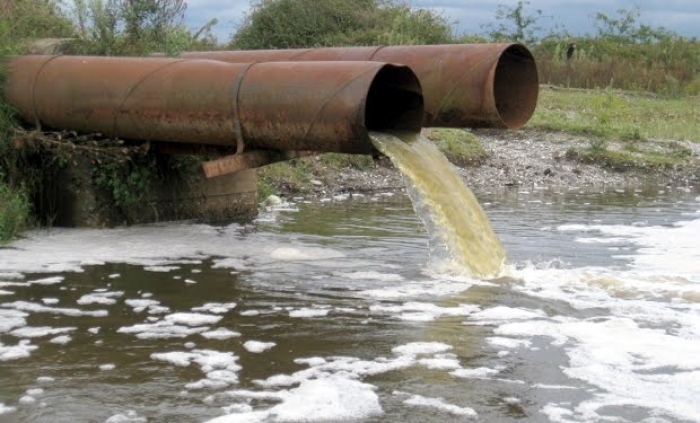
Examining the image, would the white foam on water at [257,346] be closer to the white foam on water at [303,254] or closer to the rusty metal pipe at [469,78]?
the white foam on water at [303,254]

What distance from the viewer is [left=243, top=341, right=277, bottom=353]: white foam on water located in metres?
5.33

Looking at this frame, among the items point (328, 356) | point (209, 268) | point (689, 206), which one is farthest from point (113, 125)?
point (689, 206)

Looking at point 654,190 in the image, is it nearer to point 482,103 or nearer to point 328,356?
point 482,103

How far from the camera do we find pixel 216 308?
633 centimetres

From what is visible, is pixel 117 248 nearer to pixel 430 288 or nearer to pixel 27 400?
pixel 430 288

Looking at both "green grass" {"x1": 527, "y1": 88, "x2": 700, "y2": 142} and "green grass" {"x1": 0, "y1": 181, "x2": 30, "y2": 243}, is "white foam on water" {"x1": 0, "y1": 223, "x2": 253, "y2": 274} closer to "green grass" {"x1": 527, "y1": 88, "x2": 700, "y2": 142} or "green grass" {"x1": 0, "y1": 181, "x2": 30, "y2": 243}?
"green grass" {"x1": 0, "y1": 181, "x2": 30, "y2": 243}

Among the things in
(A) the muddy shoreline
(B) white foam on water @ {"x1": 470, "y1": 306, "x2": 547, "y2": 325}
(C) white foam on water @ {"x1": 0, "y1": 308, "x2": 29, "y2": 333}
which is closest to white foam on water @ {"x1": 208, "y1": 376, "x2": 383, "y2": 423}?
(B) white foam on water @ {"x1": 470, "y1": 306, "x2": 547, "y2": 325}

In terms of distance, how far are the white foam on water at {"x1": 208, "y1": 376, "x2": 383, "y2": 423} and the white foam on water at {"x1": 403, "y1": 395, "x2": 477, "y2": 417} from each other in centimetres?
17

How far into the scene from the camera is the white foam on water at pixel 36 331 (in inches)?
220

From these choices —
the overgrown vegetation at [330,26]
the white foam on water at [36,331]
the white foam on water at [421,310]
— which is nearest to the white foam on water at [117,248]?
the white foam on water at [36,331]

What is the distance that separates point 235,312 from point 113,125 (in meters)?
3.06

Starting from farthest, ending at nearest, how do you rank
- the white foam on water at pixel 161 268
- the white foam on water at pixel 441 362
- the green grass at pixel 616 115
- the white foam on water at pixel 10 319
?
the green grass at pixel 616 115, the white foam on water at pixel 161 268, the white foam on water at pixel 10 319, the white foam on water at pixel 441 362

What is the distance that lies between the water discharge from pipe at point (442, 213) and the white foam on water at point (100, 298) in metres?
2.27

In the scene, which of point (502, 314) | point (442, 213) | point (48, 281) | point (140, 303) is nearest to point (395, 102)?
point (442, 213)
